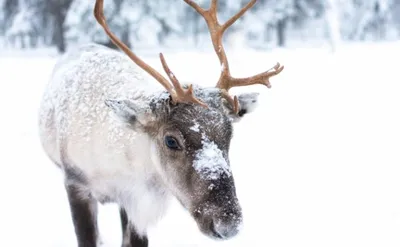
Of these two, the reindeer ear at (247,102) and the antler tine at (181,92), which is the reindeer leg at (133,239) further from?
the antler tine at (181,92)

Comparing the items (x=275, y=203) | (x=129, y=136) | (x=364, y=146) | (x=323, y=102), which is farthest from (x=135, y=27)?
(x=129, y=136)

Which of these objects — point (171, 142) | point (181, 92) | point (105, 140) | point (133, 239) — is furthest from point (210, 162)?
point (133, 239)

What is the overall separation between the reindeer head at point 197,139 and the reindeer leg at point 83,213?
923 millimetres

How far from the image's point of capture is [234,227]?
9.57ft

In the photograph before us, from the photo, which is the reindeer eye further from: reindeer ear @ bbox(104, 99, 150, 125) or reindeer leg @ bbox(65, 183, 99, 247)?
reindeer leg @ bbox(65, 183, 99, 247)

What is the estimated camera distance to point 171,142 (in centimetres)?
331

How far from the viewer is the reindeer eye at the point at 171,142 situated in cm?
329

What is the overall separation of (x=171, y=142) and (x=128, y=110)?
0.35 meters

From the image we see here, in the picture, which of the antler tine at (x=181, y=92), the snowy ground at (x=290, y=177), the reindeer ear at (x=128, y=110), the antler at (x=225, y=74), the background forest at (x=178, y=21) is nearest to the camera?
the antler tine at (x=181, y=92)

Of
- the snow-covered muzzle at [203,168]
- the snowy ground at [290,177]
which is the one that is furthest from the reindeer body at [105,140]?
the snowy ground at [290,177]

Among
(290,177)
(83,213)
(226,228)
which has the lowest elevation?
(290,177)

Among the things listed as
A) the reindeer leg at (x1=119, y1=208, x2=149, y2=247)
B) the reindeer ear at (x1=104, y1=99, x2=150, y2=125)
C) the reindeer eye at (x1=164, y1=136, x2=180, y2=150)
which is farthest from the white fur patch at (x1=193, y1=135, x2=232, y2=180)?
the reindeer leg at (x1=119, y1=208, x2=149, y2=247)

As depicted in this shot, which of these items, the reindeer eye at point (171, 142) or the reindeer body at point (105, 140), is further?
the reindeer body at point (105, 140)

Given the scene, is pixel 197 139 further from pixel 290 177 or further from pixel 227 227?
pixel 290 177
